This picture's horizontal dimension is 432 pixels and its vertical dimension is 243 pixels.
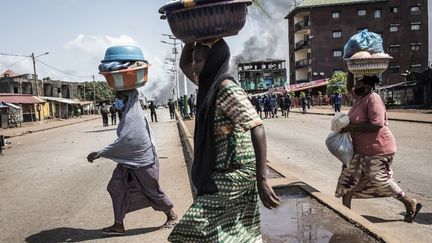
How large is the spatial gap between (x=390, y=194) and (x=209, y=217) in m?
3.04

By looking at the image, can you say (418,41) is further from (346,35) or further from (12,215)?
(12,215)

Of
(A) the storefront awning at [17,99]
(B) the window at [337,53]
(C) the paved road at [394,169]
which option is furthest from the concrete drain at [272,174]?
(B) the window at [337,53]

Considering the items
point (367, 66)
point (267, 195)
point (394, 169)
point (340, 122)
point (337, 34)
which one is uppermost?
point (337, 34)

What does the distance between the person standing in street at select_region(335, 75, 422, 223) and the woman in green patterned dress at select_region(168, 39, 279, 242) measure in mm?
2548

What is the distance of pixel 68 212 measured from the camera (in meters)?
6.25

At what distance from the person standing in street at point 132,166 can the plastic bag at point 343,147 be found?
6.27 ft

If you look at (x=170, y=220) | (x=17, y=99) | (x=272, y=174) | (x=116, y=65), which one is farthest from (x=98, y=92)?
(x=116, y=65)

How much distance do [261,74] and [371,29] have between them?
45225mm

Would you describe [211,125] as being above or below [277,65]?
below

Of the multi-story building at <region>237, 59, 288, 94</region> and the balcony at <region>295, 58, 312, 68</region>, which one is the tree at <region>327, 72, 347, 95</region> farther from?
the multi-story building at <region>237, 59, 288, 94</region>

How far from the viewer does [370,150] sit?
487 centimetres

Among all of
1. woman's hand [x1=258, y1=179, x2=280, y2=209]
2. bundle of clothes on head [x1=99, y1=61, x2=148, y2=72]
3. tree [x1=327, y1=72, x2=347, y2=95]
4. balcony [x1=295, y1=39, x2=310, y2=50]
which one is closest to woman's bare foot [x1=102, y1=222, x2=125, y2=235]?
bundle of clothes on head [x1=99, y1=61, x2=148, y2=72]

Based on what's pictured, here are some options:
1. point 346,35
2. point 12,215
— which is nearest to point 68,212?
point 12,215

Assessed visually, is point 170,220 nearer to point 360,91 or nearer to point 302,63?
point 360,91
